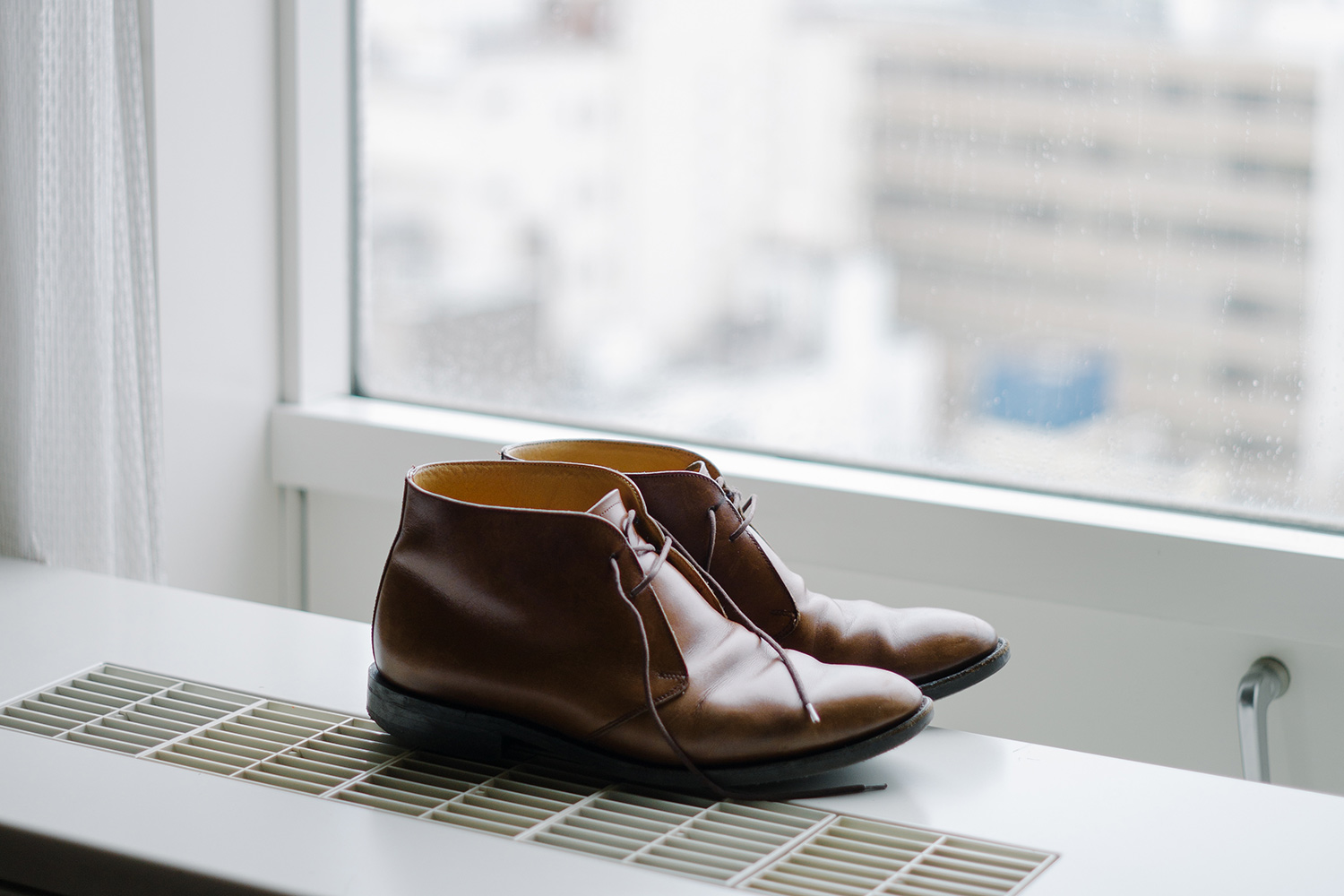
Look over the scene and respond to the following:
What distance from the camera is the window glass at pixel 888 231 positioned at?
1.27 m

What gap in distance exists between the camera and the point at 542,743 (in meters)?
0.74

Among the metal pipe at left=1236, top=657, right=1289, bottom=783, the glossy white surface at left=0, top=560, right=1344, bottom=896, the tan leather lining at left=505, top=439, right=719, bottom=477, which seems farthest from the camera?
the metal pipe at left=1236, top=657, right=1289, bottom=783

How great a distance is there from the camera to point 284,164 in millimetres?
1571

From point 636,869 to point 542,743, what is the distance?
0.12 meters

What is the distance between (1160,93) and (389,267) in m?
0.97

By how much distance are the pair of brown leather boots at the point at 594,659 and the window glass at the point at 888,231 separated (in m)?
0.71

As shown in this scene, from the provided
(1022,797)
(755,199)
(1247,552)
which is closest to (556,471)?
(1022,797)

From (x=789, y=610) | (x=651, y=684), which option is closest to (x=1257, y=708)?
(x=789, y=610)

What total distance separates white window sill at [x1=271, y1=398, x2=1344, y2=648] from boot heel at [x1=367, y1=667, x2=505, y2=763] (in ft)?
2.03

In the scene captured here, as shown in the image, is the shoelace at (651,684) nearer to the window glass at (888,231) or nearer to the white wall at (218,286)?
the window glass at (888,231)

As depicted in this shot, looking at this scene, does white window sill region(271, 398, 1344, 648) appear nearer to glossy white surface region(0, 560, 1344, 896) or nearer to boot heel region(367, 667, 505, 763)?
glossy white surface region(0, 560, 1344, 896)

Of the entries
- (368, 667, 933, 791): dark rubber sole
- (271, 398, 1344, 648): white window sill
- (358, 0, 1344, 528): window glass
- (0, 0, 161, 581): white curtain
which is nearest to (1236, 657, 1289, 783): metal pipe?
(271, 398, 1344, 648): white window sill

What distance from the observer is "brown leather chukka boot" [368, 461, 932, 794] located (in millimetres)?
705

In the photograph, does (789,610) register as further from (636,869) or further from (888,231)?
(888,231)
